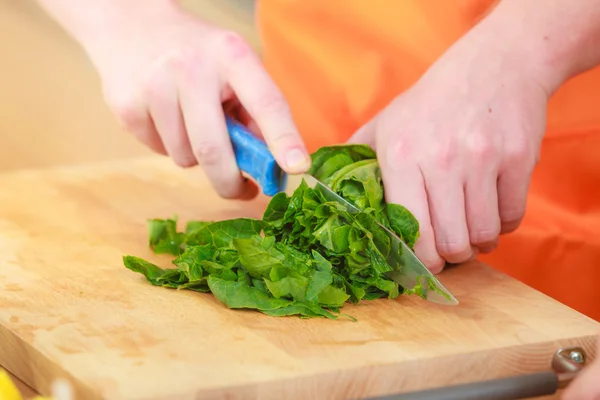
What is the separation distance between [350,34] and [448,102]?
30.2 inches

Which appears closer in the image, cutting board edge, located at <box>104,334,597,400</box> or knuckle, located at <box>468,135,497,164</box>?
cutting board edge, located at <box>104,334,597,400</box>

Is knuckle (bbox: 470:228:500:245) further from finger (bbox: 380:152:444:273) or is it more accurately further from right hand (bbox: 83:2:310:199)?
right hand (bbox: 83:2:310:199)

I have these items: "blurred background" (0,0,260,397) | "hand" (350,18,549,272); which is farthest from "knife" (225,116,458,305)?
"blurred background" (0,0,260,397)

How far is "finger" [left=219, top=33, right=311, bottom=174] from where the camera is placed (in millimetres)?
1895

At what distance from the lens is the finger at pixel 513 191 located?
1.83 metres

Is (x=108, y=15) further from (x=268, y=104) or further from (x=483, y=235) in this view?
(x=483, y=235)

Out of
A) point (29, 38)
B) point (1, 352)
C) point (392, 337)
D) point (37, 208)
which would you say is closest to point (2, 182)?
point (37, 208)

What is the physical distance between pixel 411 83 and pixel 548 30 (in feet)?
2.04

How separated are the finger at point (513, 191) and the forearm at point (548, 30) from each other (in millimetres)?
200

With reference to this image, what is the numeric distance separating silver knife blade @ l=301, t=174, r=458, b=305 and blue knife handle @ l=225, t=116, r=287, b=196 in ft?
0.83

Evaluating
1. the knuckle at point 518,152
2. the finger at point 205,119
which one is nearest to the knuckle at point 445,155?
the knuckle at point 518,152

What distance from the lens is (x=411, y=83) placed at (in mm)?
2449

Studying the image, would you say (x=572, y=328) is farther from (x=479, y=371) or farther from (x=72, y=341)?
(x=72, y=341)

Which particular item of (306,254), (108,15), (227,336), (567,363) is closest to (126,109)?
(108,15)
